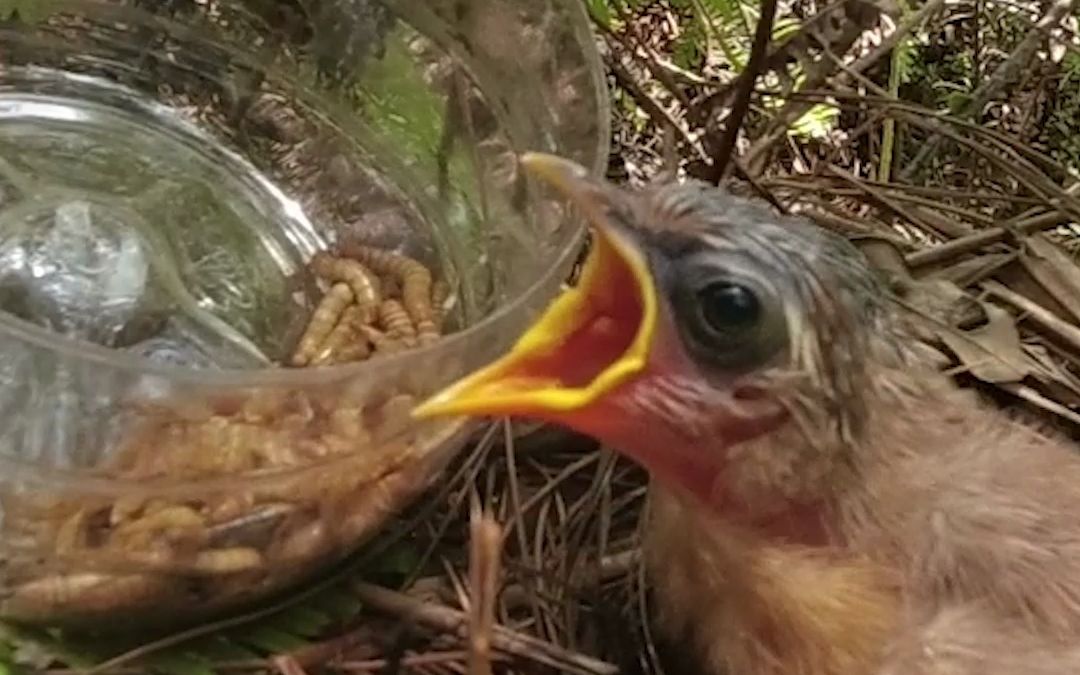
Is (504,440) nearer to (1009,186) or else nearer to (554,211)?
(554,211)

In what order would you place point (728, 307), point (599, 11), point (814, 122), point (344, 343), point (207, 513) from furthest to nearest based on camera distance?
point (814, 122) < point (599, 11) < point (344, 343) < point (207, 513) < point (728, 307)

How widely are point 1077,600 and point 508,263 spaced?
47cm

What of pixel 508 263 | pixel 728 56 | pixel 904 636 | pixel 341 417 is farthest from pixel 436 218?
pixel 904 636

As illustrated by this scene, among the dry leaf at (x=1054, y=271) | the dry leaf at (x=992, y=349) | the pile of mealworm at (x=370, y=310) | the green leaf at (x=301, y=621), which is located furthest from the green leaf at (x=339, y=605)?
the dry leaf at (x=1054, y=271)

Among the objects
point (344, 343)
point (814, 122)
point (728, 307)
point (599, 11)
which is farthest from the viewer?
point (814, 122)

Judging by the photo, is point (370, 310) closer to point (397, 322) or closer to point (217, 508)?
point (397, 322)

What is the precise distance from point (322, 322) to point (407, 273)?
0.08 meters

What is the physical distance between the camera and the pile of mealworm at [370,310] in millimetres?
1267

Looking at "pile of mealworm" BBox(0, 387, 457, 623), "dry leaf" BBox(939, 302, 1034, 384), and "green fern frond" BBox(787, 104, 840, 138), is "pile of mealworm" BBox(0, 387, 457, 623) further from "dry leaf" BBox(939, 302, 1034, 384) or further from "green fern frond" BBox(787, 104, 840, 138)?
"green fern frond" BBox(787, 104, 840, 138)

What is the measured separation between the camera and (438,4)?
1374mm

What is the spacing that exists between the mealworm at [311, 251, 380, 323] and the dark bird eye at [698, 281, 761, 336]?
0.42 m

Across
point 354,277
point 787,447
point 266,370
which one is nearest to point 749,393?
point 787,447

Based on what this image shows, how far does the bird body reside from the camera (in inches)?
36.7

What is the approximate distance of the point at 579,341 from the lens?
0.97 metres
